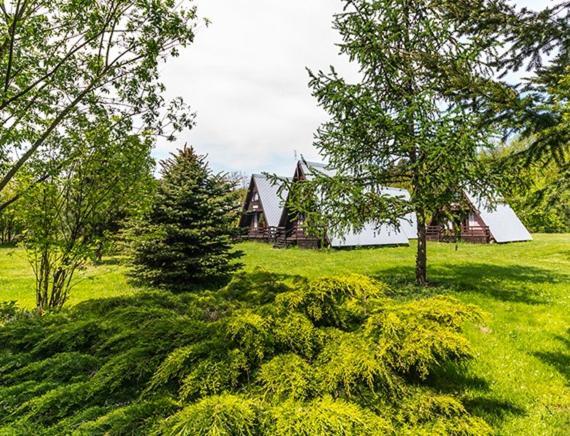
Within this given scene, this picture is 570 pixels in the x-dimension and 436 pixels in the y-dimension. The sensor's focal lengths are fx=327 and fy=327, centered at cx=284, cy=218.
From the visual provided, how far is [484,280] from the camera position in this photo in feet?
31.5

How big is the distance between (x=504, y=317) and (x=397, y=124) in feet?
15.8

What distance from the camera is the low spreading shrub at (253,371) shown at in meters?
1.83

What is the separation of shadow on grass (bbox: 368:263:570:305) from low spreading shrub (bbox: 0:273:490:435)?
5578 mm

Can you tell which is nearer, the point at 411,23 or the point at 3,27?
the point at 3,27

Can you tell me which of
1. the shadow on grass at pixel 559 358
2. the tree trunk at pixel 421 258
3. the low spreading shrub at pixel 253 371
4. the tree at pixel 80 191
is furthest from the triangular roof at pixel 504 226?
the low spreading shrub at pixel 253 371

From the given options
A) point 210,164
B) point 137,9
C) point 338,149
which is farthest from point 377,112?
point 210,164

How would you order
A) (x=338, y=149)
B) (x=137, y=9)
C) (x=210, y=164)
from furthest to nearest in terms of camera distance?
(x=210, y=164)
(x=338, y=149)
(x=137, y=9)

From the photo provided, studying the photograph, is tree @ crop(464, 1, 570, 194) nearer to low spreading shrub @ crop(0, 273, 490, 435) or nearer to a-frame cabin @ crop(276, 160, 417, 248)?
low spreading shrub @ crop(0, 273, 490, 435)

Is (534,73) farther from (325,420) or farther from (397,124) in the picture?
(325,420)

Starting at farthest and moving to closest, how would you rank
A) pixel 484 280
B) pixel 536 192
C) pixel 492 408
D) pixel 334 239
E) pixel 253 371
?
pixel 334 239
pixel 484 280
pixel 536 192
pixel 492 408
pixel 253 371

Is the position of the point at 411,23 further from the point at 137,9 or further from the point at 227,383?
the point at 227,383

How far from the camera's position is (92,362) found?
2.62 m

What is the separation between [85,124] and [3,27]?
1750mm

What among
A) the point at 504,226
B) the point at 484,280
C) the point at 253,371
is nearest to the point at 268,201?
the point at 504,226
